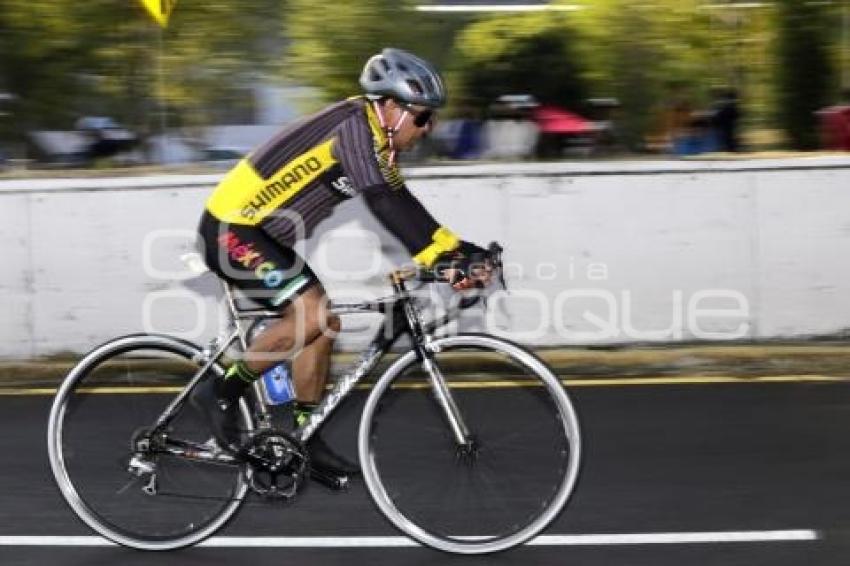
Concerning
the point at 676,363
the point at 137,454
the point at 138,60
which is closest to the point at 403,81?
the point at 137,454

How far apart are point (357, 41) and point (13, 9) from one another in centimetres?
260

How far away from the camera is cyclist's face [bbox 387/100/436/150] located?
4723 mm

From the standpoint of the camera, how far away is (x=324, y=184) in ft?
15.7

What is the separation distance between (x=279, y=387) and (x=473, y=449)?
73 cm

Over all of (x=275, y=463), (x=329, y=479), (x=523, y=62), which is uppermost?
(x=523, y=62)

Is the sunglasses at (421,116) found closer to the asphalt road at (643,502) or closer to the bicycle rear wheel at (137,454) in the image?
the asphalt road at (643,502)

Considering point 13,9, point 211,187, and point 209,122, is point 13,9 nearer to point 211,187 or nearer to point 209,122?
point 209,122

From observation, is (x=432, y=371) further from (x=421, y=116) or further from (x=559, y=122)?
(x=559, y=122)

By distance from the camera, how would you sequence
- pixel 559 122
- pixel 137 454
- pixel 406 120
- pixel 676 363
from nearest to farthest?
pixel 406 120 < pixel 137 454 < pixel 676 363 < pixel 559 122

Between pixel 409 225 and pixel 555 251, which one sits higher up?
pixel 555 251

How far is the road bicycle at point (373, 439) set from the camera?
4828 millimetres

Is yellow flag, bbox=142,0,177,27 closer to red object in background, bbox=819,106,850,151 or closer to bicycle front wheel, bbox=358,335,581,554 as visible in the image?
bicycle front wheel, bbox=358,335,581,554

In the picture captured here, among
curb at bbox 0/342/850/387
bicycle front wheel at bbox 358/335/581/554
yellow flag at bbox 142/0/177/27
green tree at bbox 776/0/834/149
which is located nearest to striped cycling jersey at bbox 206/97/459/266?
bicycle front wheel at bbox 358/335/581/554

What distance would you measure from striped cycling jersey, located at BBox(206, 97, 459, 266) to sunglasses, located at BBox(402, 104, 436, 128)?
0.40ft
